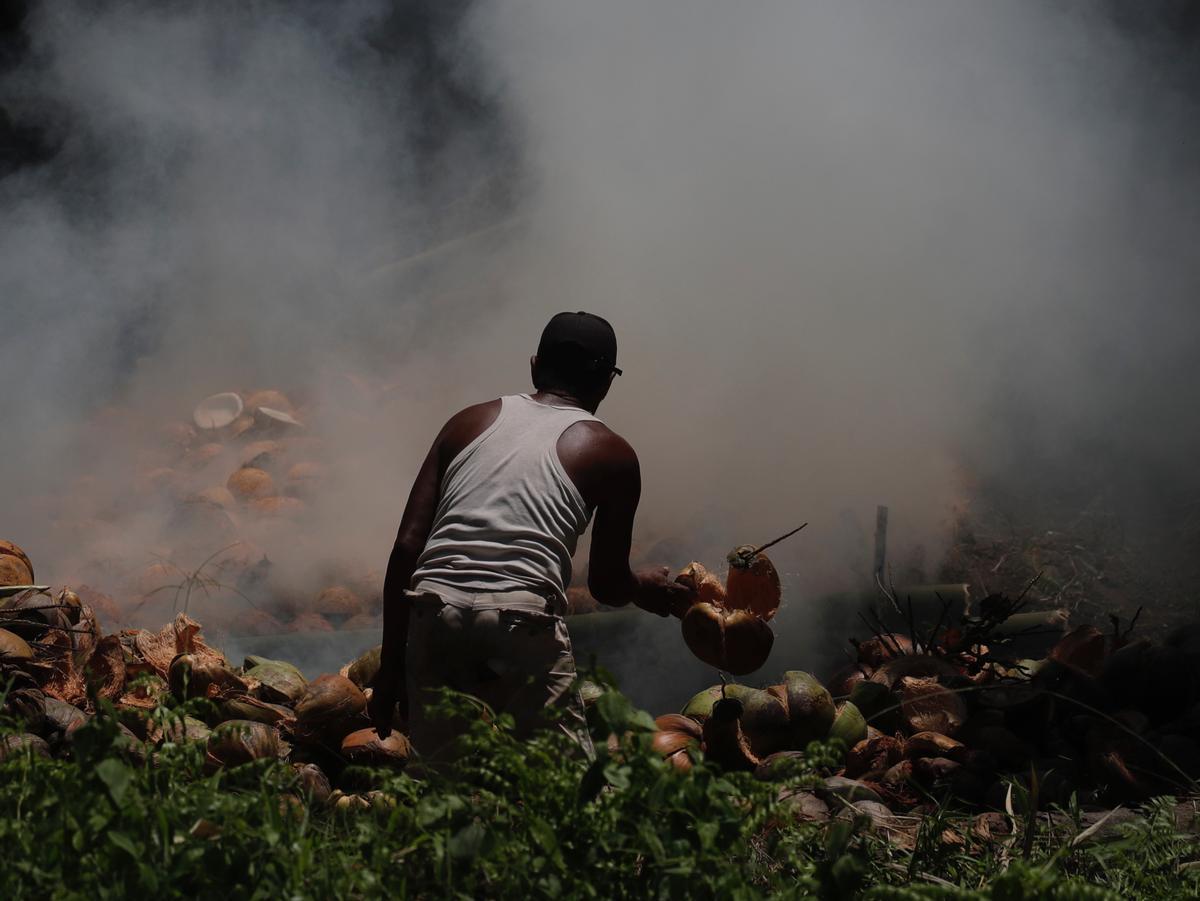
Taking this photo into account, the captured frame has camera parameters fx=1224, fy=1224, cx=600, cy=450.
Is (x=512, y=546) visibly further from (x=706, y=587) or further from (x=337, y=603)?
(x=337, y=603)

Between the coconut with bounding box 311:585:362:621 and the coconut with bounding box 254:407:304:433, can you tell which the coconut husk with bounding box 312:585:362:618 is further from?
the coconut with bounding box 254:407:304:433

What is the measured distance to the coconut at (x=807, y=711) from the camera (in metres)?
3.54

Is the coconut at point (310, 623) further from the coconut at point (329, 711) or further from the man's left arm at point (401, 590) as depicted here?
the man's left arm at point (401, 590)

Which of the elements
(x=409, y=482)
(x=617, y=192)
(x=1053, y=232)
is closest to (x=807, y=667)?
(x=409, y=482)

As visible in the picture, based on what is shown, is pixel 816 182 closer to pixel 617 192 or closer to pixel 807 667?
pixel 617 192

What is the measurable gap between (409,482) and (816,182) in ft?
10.9

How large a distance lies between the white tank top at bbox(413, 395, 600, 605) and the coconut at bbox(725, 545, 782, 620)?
822 mm

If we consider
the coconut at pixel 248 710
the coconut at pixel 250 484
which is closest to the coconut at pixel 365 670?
the coconut at pixel 248 710

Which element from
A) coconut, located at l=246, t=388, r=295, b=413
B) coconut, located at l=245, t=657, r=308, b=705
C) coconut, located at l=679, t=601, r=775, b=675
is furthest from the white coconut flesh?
coconut, located at l=679, t=601, r=775, b=675

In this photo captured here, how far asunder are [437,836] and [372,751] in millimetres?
1917

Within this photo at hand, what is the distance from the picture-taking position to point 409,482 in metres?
7.49

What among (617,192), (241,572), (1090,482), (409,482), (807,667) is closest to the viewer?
(807,667)

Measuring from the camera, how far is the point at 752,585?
328cm

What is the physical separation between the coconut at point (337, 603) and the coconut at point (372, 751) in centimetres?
248
